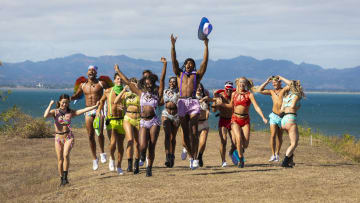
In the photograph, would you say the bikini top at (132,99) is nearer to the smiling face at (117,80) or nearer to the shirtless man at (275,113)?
the smiling face at (117,80)

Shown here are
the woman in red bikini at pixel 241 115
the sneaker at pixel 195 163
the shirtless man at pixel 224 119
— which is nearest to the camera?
the sneaker at pixel 195 163

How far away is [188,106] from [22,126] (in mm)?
12559

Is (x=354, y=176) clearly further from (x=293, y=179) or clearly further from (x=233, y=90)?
(x=233, y=90)

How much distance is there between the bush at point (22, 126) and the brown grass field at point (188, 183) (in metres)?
5.74

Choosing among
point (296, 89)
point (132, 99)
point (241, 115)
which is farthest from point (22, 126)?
point (296, 89)

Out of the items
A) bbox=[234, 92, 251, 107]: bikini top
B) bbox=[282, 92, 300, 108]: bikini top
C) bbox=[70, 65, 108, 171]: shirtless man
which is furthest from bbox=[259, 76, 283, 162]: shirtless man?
bbox=[70, 65, 108, 171]: shirtless man

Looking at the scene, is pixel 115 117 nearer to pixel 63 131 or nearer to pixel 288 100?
pixel 63 131

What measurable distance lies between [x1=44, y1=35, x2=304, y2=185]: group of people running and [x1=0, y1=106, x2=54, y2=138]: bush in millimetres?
9304

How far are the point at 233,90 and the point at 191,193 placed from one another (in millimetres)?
4267

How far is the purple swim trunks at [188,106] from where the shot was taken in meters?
11.8

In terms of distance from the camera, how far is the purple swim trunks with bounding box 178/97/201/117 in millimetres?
11758

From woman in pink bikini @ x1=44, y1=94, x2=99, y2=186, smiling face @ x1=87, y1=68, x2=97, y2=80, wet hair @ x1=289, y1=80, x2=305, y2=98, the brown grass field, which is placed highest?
smiling face @ x1=87, y1=68, x2=97, y2=80

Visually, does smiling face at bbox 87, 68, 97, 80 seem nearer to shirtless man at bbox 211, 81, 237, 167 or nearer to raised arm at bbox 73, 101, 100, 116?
raised arm at bbox 73, 101, 100, 116

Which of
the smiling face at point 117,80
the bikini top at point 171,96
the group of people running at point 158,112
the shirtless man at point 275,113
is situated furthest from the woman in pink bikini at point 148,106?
the shirtless man at point 275,113
